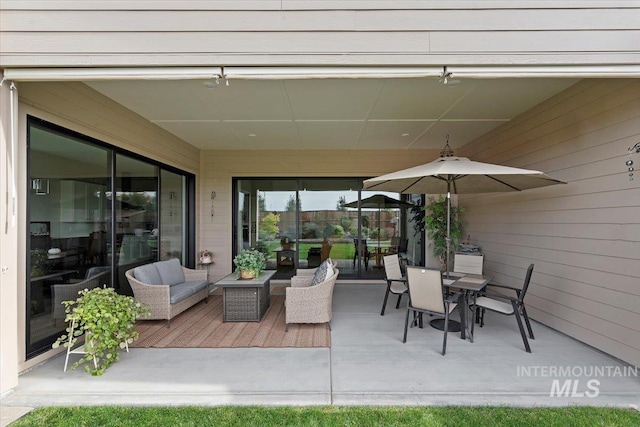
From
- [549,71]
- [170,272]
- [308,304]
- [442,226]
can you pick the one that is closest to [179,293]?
[170,272]

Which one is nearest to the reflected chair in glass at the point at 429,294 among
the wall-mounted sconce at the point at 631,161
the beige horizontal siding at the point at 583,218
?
the beige horizontal siding at the point at 583,218

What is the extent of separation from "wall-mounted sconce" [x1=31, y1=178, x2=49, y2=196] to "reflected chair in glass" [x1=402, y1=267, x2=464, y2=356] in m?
4.04

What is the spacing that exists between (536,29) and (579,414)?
10.1 feet

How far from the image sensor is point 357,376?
106 inches

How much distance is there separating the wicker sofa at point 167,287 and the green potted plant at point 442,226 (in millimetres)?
4632

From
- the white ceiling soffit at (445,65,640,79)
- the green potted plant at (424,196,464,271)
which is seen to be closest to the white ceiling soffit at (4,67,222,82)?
the white ceiling soffit at (445,65,640,79)

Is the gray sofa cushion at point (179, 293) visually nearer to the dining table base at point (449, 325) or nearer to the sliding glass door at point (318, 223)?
the sliding glass door at point (318, 223)

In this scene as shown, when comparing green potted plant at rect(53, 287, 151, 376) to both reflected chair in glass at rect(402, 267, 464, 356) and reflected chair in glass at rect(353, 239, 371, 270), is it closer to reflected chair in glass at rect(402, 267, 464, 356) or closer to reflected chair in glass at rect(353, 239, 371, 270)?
reflected chair in glass at rect(402, 267, 464, 356)

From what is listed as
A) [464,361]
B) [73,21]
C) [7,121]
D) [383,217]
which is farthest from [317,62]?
[383,217]

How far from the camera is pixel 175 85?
3.43 m

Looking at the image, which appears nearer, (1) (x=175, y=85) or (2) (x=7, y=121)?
(2) (x=7, y=121)

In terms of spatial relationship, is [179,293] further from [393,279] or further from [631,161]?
[631,161]

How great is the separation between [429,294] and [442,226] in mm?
3264

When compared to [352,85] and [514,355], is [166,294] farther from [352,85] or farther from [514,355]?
[514,355]
